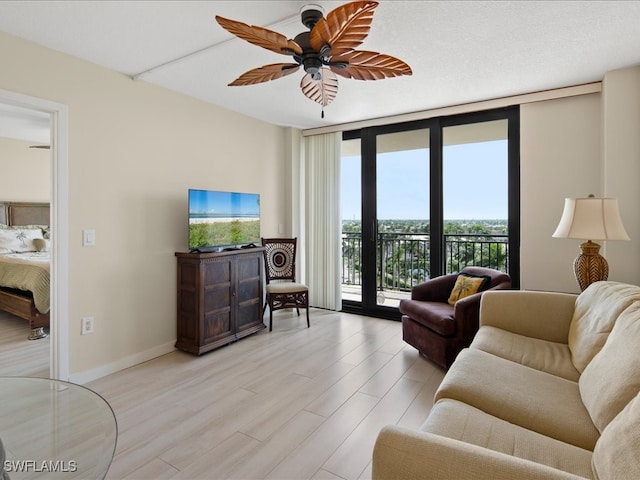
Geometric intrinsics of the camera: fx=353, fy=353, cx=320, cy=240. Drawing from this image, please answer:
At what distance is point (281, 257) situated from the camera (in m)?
4.46

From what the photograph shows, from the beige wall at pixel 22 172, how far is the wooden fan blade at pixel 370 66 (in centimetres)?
596

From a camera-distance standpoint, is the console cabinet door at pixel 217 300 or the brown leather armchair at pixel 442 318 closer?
the brown leather armchair at pixel 442 318

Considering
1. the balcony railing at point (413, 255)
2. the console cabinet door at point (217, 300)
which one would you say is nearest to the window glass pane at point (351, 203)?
the balcony railing at point (413, 255)

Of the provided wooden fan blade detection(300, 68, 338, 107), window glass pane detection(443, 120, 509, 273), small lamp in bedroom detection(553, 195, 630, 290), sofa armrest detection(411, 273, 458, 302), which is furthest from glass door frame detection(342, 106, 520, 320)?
wooden fan blade detection(300, 68, 338, 107)

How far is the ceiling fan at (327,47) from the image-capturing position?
1.61m

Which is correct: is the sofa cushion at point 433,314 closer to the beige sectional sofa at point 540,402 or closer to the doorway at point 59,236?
the beige sectional sofa at point 540,402

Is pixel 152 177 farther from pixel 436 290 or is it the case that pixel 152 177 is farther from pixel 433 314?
pixel 436 290

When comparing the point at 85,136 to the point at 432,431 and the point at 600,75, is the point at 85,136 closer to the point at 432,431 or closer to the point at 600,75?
the point at 432,431

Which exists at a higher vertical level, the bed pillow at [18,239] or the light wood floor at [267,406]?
the bed pillow at [18,239]

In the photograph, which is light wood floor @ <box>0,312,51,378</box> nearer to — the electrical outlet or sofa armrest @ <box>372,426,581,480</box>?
the electrical outlet

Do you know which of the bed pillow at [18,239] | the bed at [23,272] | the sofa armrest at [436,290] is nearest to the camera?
the sofa armrest at [436,290]

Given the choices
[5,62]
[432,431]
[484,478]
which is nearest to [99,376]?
[5,62]

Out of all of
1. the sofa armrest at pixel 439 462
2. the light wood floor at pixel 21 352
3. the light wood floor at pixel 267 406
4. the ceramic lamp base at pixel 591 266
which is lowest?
the light wood floor at pixel 267 406

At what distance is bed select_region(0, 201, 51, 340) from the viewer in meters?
3.84
